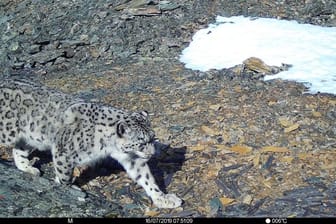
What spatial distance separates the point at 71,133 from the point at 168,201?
64.8 inches

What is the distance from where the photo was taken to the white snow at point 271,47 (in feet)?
39.7

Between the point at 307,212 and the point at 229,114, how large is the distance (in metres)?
3.18

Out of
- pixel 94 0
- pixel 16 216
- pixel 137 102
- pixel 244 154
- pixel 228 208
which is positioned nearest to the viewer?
pixel 16 216

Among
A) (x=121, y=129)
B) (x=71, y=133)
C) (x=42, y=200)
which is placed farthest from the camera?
(x=71, y=133)

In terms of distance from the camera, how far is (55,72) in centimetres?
1426

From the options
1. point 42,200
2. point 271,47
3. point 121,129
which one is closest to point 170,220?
point 121,129

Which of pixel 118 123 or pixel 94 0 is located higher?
pixel 118 123

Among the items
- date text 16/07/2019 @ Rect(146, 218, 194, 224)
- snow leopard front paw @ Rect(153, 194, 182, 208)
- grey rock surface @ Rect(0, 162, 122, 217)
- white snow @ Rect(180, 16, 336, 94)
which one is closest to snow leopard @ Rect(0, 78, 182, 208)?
snow leopard front paw @ Rect(153, 194, 182, 208)

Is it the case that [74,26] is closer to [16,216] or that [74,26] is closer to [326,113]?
[326,113]

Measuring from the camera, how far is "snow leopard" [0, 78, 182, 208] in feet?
26.1

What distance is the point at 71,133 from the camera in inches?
324

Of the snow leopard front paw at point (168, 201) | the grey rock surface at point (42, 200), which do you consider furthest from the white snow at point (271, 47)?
the grey rock surface at point (42, 200)

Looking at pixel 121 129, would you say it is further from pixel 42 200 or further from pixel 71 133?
pixel 42 200

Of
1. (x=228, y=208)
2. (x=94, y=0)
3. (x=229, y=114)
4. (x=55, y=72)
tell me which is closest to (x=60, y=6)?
(x=94, y=0)
